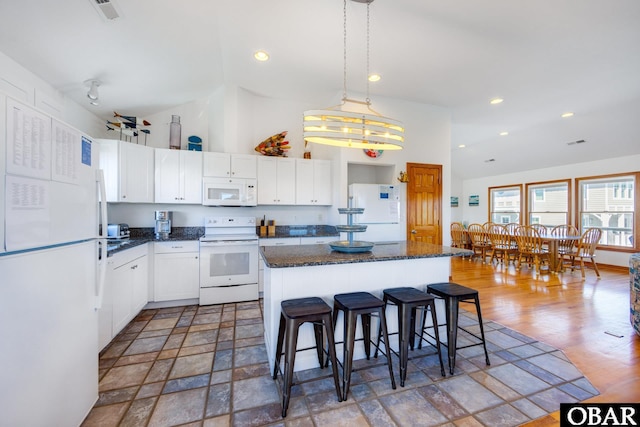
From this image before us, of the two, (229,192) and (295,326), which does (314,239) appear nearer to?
(229,192)

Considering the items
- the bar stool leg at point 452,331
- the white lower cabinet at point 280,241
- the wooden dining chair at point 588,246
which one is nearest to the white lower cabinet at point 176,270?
the white lower cabinet at point 280,241

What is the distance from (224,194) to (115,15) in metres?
2.23

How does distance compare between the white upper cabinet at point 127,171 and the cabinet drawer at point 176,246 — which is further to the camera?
the cabinet drawer at point 176,246

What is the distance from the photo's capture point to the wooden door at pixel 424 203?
4.39 meters

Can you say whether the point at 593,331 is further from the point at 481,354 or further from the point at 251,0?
the point at 251,0

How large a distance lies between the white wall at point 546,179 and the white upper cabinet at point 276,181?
273 inches

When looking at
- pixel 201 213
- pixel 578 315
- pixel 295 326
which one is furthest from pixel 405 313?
pixel 201 213

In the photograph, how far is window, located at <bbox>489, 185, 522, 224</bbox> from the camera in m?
7.75

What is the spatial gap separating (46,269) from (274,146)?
3259 millimetres

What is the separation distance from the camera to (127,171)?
3.45m

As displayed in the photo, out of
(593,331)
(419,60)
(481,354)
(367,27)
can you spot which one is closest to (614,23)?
(419,60)

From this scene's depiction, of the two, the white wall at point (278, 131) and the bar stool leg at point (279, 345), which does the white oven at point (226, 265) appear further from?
the bar stool leg at point (279, 345)

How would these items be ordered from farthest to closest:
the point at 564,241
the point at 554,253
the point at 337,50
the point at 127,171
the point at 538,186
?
the point at 538,186, the point at 564,241, the point at 554,253, the point at 127,171, the point at 337,50

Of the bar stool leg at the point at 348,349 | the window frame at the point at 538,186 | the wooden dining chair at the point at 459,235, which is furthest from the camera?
the wooden dining chair at the point at 459,235
